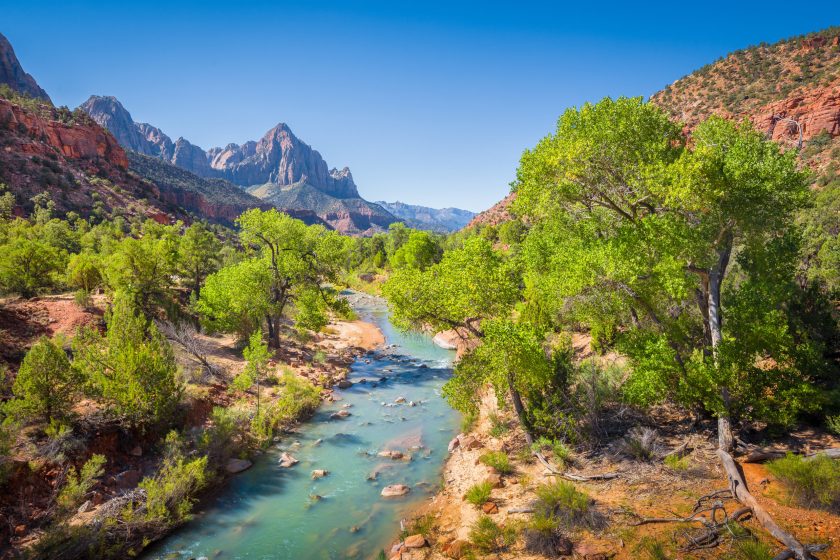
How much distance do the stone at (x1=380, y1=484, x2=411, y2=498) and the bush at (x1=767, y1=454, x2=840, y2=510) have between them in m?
9.97

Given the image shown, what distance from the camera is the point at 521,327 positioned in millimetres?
13117

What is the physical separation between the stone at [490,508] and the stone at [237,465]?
8.73 m

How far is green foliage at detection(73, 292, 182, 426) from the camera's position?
13047mm

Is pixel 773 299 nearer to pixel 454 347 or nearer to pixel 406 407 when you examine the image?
pixel 406 407

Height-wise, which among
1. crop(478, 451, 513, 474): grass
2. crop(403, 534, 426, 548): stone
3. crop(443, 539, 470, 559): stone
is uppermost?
crop(478, 451, 513, 474): grass

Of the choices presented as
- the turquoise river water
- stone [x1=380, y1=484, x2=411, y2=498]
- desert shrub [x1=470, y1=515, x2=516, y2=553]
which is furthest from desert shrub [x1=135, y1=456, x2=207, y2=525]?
desert shrub [x1=470, y1=515, x2=516, y2=553]

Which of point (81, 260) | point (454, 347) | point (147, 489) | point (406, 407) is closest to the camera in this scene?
point (147, 489)

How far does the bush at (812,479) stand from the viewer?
8383mm

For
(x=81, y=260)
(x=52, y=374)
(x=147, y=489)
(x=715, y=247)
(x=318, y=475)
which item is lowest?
(x=318, y=475)

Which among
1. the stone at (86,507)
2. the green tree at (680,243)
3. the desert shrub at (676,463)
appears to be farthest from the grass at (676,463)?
the stone at (86,507)

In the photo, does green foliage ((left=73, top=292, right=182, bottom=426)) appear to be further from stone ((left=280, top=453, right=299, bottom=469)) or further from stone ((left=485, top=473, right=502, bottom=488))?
stone ((left=485, top=473, right=502, bottom=488))

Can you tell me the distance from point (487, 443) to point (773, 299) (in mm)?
10287

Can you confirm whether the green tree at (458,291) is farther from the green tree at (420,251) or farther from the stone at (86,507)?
the green tree at (420,251)

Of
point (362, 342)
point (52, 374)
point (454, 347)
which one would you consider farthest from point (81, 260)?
point (454, 347)
